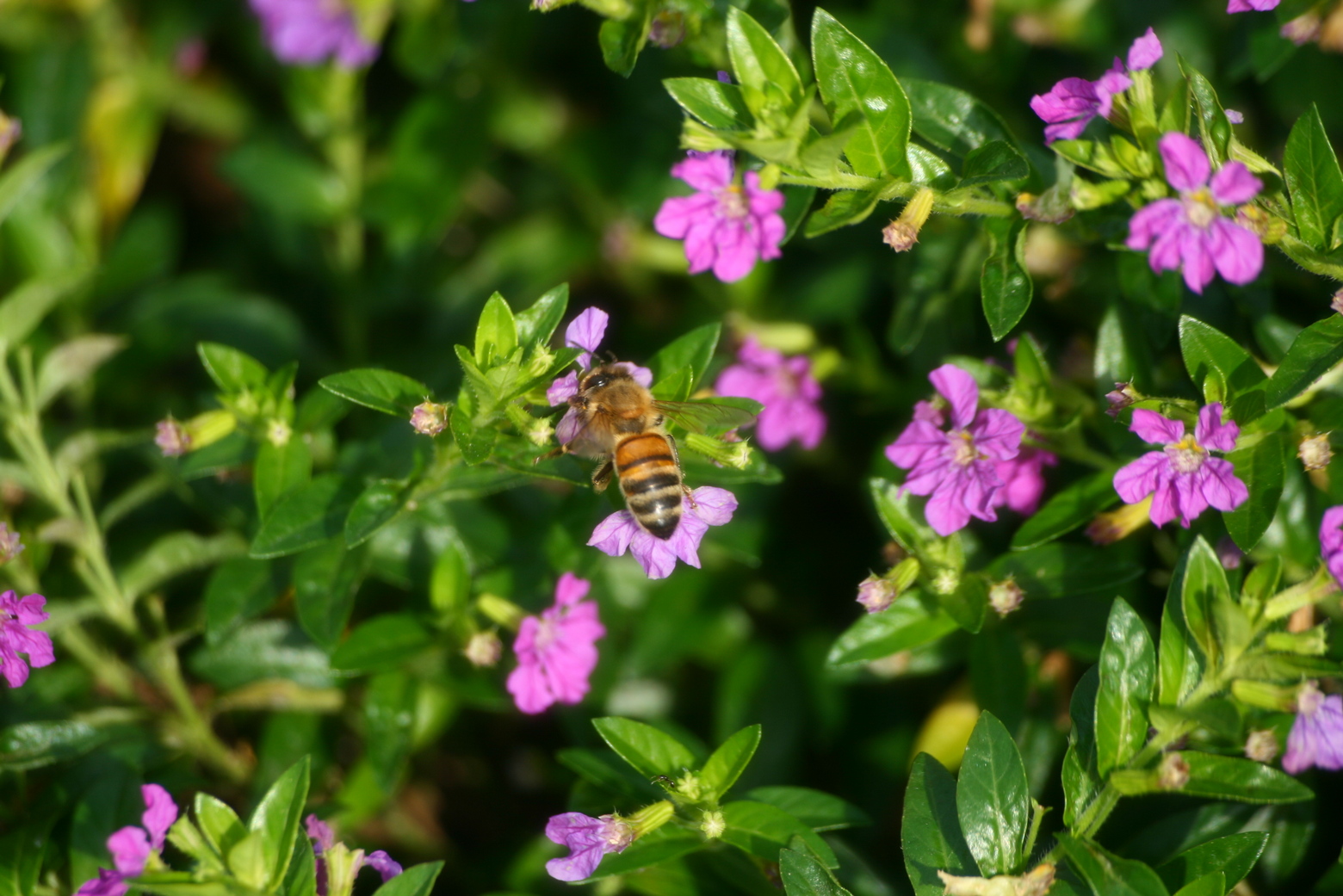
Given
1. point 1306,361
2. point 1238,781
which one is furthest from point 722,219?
point 1238,781

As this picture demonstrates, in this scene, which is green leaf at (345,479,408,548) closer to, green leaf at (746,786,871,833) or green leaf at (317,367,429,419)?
green leaf at (317,367,429,419)

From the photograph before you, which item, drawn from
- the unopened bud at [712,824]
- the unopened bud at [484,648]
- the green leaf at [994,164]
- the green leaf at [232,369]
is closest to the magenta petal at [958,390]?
the green leaf at [994,164]

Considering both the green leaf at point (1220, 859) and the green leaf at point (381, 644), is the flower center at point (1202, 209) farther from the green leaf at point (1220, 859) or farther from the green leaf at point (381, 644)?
the green leaf at point (381, 644)

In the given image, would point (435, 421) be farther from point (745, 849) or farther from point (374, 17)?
point (374, 17)

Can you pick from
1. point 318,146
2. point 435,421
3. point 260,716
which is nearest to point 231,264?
point 318,146

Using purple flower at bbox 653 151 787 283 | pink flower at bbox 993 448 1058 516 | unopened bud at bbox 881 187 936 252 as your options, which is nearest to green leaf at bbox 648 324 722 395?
purple flower at bbox 653 151 787 283
